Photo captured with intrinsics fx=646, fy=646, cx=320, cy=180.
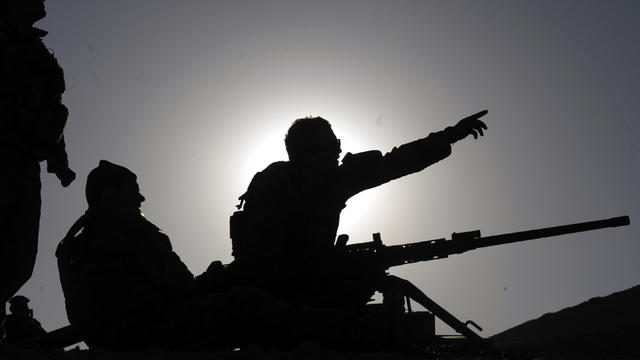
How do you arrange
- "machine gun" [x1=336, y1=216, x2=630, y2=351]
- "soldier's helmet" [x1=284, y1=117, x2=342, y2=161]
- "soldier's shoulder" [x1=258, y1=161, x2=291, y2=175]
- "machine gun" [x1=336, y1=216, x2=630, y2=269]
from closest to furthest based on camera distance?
1. "machine gun" [x1=336, y1=216, x2=630, y2=351]
2. "machine gun" [x1=336, y1=216, x2=630, y2=269]
3. "soldier's shoulder" [x1=258, y1=161, x2=291, y2=175]
4. "soldier's helmet" [x1=284, y1=117, x2=342, y2=161]

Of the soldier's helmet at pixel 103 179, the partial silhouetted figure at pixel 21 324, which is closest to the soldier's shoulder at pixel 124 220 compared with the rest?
the soldier's helmet at pixel 103 179

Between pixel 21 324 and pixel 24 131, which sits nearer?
pixel 24 131

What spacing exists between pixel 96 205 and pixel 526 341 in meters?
10.8

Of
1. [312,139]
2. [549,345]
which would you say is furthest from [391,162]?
[549,345]

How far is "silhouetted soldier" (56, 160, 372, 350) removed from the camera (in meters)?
5.30

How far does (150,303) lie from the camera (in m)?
5.37

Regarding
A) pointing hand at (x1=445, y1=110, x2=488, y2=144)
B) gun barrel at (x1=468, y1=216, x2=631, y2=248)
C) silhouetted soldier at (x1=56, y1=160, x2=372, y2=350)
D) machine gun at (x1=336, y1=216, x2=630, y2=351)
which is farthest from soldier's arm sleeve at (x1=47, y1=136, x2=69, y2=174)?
gun barrel at (x1=468, y1=216, x2=631, y2=248)

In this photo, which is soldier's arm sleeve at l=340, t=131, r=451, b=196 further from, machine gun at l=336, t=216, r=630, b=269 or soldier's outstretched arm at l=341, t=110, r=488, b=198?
machine gun at l=336, t=216, r=630, b=269

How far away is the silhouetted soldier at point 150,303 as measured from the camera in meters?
5.30

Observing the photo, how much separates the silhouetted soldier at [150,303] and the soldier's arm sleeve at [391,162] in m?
2.39

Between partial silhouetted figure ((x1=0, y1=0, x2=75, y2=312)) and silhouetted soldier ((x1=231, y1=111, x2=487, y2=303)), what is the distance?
193 centimetres

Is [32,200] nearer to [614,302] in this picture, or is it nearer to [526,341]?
[526,341]

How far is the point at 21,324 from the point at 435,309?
778 centimetres

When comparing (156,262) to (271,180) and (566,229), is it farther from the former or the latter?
(566,229)
